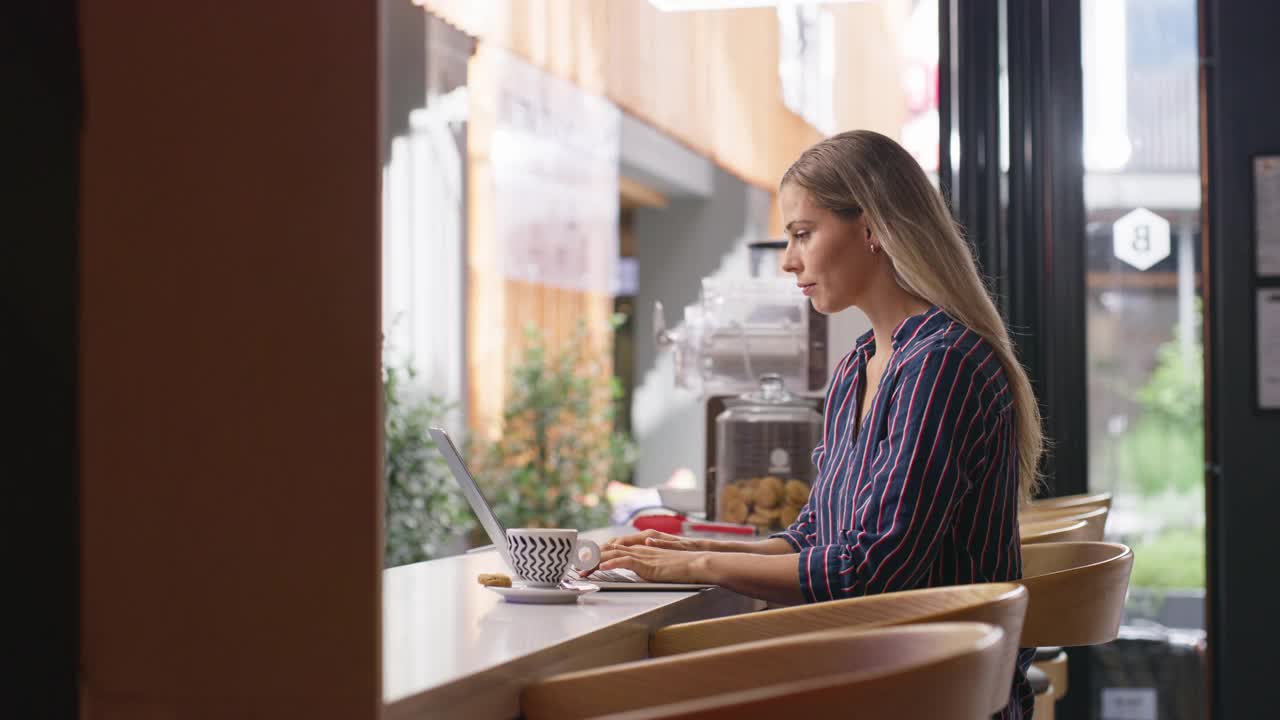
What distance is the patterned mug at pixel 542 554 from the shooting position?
1.53 metres

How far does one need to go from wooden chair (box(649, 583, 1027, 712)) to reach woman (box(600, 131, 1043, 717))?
0.23m

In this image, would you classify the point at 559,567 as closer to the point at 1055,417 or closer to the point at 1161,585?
the point at 1055,417

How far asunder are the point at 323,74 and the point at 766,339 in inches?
98.9

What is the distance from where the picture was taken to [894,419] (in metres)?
1.59

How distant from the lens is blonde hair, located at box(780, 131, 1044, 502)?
1.71 metres

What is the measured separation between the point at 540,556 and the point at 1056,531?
0.97 m

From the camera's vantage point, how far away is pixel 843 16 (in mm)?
6688

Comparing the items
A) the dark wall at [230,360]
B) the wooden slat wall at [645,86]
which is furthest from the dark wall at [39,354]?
the wooden slat wall at [645,86]

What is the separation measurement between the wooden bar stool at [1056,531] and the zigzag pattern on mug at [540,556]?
753 millimetres

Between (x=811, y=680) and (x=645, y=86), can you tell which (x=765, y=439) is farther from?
(x=645, y=86)

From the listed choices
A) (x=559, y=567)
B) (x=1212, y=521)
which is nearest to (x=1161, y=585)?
(x=1212, y=521)

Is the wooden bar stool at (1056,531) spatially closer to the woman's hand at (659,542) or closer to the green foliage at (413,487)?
the woman's hand at (659,542)

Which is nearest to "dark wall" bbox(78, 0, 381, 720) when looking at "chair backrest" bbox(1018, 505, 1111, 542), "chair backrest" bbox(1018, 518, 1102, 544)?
"chair backrest" bbox(1018, 518, 1102, 544)

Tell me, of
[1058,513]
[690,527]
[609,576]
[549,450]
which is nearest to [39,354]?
[609,576]
